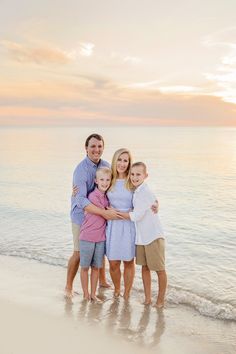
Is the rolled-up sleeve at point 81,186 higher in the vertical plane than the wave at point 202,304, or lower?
higher

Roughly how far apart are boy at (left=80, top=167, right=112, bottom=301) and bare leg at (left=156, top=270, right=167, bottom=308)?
852 mm

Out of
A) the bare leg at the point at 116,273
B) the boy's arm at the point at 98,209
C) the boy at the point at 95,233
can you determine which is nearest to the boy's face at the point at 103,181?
the boy at the point at 95,233

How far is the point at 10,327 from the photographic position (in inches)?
190

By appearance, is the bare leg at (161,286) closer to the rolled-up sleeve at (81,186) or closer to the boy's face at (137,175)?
the boy's face at (137,175)

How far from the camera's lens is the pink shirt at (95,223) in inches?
226

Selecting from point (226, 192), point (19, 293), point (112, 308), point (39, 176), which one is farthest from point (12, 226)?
point (39, 176)

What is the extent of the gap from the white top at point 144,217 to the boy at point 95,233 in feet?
1.49

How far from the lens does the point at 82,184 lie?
579cm

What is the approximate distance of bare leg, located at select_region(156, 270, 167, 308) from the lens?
19.2 ft

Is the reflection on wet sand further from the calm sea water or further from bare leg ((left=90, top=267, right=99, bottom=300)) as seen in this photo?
the calm sea water

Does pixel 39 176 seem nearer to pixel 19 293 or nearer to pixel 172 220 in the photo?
pixel 172 220

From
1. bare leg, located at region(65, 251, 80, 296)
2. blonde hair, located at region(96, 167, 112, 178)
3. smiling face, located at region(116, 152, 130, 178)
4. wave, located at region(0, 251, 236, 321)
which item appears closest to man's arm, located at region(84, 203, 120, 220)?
blonde hair, located at region(96, 167, 112, 178)

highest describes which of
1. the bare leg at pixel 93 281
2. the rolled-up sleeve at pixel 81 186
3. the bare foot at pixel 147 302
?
the rolled-up sleeve at pixel 81 186

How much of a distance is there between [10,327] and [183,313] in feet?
7.95
